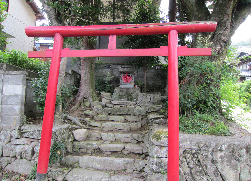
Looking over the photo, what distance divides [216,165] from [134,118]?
293 cm

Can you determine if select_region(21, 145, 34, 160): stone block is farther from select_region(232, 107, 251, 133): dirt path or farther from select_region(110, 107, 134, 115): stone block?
select_region(232, 107, 251, 133): dirt path

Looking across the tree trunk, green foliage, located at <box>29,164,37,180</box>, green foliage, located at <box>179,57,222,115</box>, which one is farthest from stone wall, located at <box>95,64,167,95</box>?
green foliage, located at <box>29,164,37,180</box>

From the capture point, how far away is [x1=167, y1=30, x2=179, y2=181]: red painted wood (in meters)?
2.72

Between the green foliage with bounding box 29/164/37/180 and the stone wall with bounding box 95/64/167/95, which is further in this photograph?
the stone wall with bounding box 95/64/167/95

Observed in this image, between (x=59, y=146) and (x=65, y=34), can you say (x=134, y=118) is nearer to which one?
(x=59, y=146)

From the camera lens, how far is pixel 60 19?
518cm

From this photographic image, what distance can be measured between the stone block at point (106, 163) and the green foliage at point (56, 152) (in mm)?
536

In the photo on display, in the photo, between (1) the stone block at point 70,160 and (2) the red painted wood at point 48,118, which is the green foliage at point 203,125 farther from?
(2) the red painted wood at point 48,118

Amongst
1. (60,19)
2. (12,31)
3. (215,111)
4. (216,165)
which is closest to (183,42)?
(215,111)

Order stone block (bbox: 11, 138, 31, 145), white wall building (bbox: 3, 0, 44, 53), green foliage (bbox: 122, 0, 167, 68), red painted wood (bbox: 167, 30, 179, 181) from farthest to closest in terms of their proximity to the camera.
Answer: white wall building (bbox: 3, 0, 44, 53), green foliage (bbox: 122, 0, 167, 68), stone block (bbox: 11, 138, 31, 145), red painted wood (bbox: 167, 30, 179, 181)

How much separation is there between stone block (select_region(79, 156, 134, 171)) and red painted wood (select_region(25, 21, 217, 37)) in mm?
3028

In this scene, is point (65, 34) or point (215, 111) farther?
point (215, 111)

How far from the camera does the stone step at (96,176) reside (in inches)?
139

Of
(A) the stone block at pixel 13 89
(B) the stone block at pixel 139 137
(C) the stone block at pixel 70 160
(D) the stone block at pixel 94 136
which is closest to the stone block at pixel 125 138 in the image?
(B) the stone block at pixel 139 137
